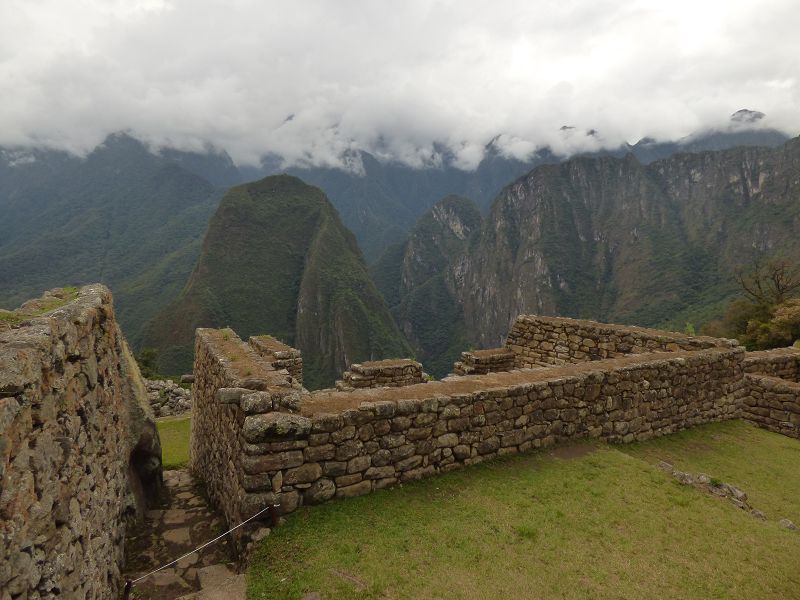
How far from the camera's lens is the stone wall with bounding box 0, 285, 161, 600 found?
236 centimetres

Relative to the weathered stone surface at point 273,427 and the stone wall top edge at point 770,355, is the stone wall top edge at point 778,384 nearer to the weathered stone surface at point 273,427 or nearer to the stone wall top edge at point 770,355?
the stone wall top edge at point 770,355

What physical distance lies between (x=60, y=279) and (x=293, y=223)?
9493 cm

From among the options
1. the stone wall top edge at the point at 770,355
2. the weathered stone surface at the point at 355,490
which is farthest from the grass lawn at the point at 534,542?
the stone wall top edge at the point at 770,355

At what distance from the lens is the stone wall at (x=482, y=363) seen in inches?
512

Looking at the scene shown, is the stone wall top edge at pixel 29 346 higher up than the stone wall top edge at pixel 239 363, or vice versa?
the stone wall top edge at pixel 29 346

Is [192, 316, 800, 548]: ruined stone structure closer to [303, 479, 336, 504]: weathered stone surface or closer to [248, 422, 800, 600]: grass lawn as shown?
Result: [303, 479, 336, 504]: weathered stone surface

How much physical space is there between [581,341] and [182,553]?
10806 mm

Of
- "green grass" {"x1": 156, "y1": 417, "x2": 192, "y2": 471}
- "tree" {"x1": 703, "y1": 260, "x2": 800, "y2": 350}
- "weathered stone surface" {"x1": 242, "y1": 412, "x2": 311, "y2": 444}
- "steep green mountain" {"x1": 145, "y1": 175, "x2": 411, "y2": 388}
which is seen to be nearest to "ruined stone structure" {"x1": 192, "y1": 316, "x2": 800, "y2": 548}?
"weathered stone surface" {"x1": 242, "y1": 412, "x2": 311, "y2": 444}

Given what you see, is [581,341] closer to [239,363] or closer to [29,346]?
[239,363]

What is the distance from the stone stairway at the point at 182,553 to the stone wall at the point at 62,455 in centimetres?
37

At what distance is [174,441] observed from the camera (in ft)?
43.2

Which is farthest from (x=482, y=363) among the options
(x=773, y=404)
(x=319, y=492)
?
(x=319, y=492)

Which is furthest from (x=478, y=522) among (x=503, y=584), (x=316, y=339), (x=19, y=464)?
(x=316, y=339)

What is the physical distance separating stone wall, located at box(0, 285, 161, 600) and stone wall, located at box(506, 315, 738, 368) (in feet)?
35.8
